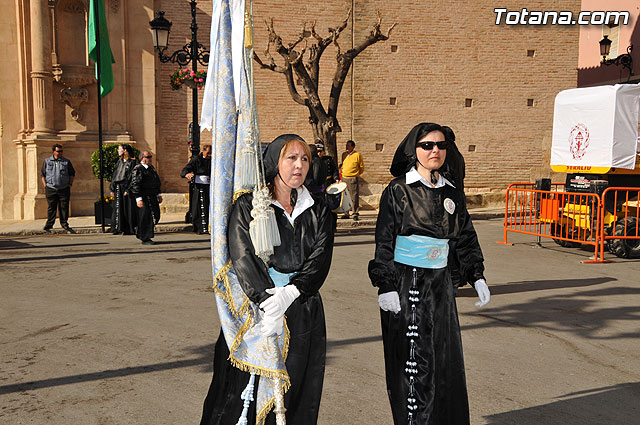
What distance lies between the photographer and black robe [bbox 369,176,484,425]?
357cm

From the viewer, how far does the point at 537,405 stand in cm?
446

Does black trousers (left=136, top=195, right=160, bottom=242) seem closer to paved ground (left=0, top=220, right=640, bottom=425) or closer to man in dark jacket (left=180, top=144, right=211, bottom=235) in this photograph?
man in dark jacket (left=180, top=144, right=211, bottom=235)

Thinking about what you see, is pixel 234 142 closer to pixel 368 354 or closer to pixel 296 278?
pixel 296 278

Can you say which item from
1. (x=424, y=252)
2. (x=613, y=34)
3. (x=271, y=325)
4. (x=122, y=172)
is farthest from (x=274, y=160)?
(x=613, y=34)

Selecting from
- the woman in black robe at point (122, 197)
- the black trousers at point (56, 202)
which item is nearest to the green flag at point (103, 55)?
the black trousers at point (56, 202)

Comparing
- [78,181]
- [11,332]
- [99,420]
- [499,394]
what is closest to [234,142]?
[99,420]

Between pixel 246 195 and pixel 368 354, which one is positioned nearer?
pixel 246 195

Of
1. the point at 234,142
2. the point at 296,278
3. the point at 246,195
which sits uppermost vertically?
the point at 234,142

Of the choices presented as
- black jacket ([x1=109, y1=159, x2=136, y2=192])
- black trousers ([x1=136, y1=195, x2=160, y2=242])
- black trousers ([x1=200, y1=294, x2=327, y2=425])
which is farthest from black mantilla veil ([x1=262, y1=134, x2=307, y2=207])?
black jacket ([x1=109, y1=159, x2=136, y2=192])

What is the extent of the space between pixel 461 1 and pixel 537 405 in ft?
61.1

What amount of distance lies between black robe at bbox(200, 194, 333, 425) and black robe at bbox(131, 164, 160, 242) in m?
9.40

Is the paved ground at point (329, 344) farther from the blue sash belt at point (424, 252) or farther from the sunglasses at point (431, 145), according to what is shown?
the sunglasses at point (431, 145)

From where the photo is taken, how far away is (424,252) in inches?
146

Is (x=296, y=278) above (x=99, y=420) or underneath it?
above
